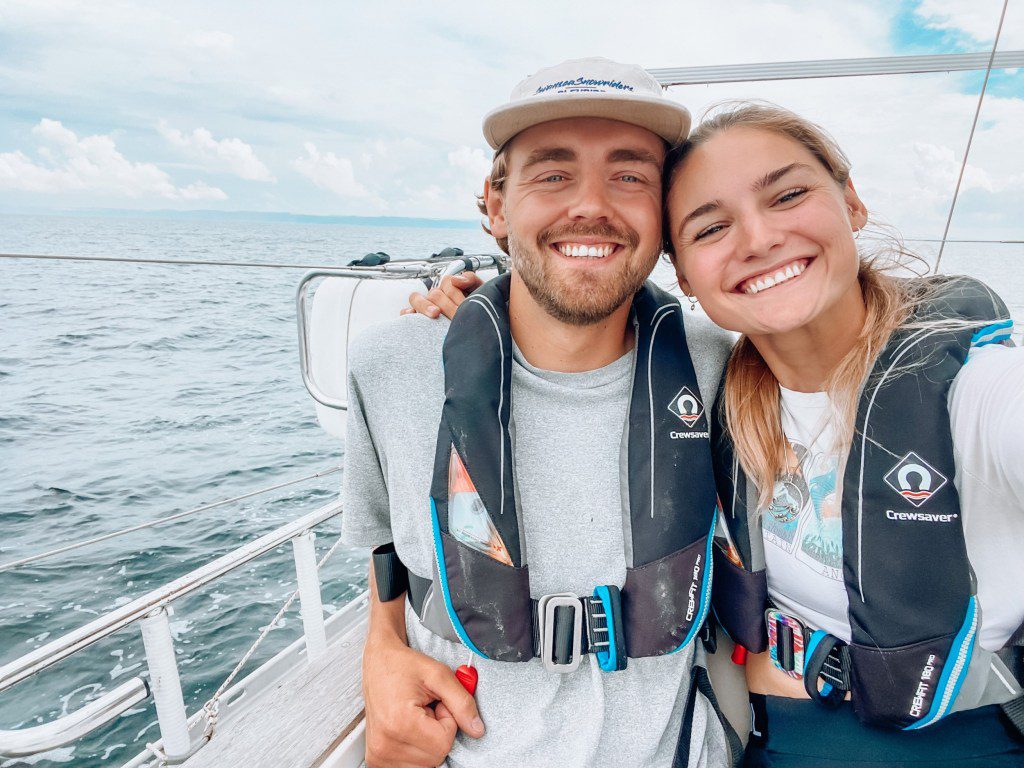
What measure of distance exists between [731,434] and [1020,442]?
579 millimetres

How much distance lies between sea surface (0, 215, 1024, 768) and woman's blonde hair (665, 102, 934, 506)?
1.48ft

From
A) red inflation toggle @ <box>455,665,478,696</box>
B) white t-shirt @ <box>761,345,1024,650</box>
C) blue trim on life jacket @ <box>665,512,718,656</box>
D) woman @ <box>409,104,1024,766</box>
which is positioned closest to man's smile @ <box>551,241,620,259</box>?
woman @ <box>409,104,1024,766</box>

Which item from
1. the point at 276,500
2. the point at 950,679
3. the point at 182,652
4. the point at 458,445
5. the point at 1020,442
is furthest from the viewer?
the point at 276,500

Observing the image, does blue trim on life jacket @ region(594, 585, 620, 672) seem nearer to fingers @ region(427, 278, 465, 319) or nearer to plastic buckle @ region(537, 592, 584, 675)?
plastic buckle @ region(537, 592, 584, 675)

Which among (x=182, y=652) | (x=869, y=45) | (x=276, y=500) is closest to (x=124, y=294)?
(x=276, y=500)

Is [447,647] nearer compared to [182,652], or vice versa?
[447,647]

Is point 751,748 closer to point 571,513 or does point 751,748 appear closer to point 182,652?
point 571,513

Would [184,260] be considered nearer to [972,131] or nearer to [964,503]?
[964,503]

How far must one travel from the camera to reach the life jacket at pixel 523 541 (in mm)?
1311

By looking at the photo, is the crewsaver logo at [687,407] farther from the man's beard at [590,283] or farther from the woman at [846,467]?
the man's beard at [590,283]

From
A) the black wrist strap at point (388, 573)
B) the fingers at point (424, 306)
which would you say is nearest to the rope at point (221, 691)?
the black wrist strap at point (388, 573)

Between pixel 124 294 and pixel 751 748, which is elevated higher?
pixel 124 294

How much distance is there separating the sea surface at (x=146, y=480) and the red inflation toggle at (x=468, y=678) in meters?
1.21

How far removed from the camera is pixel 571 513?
1.39m
